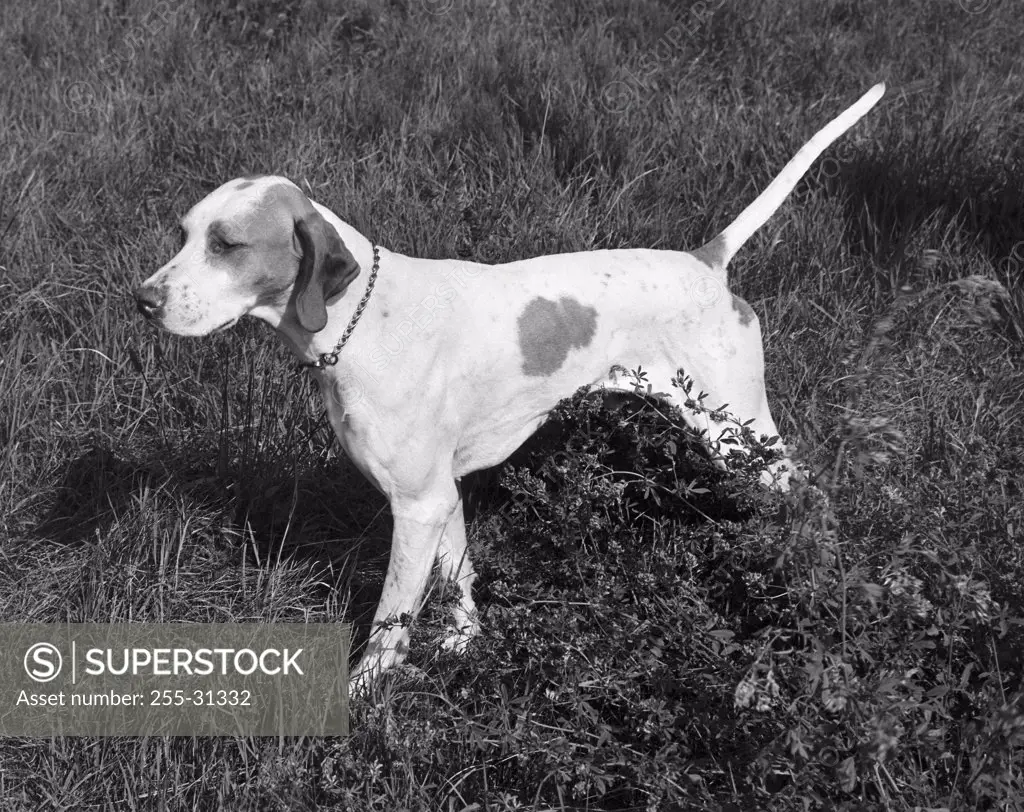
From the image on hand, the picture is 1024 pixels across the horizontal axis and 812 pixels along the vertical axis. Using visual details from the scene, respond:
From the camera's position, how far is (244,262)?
9.55 ft

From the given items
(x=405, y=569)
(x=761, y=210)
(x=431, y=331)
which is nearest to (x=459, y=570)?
(x=405, y=569)

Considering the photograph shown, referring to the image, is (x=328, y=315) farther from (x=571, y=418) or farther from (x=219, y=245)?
(x=571, y=418)

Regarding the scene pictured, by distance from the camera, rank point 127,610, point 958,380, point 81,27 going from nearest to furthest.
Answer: point 127,610 → point 958,380 → point 81,27

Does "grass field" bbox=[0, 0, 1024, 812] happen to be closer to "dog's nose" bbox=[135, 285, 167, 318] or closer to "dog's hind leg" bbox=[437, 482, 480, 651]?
"dog's hind leg" bbox=[437, 482, 480, 651]

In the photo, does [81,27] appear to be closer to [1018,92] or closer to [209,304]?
[209,304]

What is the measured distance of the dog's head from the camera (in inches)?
114

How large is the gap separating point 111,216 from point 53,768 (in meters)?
2.66

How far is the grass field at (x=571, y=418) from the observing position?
2705 mm

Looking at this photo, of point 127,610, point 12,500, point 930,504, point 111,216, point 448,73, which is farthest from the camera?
point 448,73

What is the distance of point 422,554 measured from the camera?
321cm

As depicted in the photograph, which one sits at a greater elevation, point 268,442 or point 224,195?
point 224,195

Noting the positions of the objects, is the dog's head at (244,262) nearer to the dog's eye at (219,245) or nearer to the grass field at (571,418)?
the dog's eye at (219,245)

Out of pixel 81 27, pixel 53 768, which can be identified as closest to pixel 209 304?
pixel 53 768

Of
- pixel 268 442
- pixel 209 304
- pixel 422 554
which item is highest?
pixel 209 304
